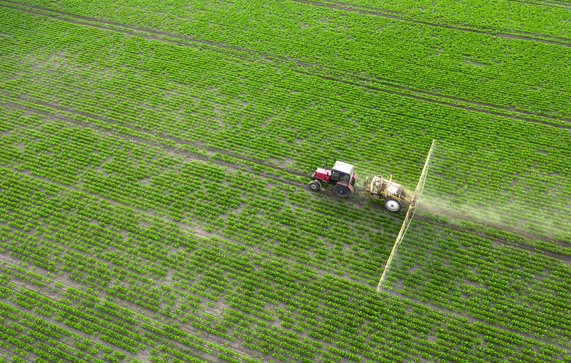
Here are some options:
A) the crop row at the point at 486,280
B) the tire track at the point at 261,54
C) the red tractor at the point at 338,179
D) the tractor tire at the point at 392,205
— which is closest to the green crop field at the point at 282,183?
the crop row at the point at 486,280

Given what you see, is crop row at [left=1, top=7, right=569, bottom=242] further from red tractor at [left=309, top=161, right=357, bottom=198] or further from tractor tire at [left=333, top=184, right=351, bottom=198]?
tractor tire at [left=333, top=184, right=351, bottom=198]

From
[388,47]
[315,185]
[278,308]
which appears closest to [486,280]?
[315,185]

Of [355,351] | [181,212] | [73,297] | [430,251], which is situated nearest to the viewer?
[355,351]

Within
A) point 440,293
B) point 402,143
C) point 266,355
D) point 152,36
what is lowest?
point 266,355

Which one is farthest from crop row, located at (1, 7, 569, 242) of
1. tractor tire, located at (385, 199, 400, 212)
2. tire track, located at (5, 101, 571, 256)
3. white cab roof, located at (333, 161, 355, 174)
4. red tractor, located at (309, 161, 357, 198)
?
tractor tire, located at (385, 199, 400, 212)

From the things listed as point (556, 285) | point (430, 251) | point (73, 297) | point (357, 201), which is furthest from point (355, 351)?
point (73, 297)

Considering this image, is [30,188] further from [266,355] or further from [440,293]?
[440,293]

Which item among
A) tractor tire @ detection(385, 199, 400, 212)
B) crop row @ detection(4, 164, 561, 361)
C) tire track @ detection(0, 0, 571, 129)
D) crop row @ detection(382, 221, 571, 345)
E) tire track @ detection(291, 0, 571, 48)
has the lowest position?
crop row @ detection(4, 164, 561, 361)

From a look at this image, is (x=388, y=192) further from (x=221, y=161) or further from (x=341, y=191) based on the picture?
(x=221, y=161)
